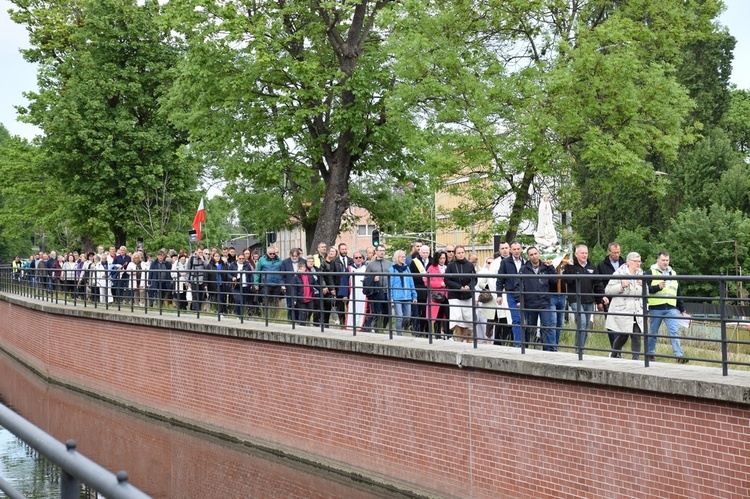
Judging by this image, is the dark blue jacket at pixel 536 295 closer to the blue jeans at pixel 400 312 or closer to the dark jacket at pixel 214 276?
the blue jeans at pixel 400 312

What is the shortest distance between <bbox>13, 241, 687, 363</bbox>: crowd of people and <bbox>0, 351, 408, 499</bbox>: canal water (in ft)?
7.09

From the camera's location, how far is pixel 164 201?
39.4 metres

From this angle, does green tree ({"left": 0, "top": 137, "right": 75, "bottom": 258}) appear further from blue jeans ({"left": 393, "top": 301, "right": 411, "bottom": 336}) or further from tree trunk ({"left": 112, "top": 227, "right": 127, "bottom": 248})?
blue jeans ({"left": 393, "top": 301, "right": 411, "bottom": 336})

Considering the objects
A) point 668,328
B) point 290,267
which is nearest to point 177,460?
point 290,267

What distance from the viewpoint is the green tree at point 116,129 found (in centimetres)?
3878

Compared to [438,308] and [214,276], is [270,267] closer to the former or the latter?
→ [214,276]

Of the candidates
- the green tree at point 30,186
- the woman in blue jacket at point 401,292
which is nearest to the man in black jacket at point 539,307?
the woman in blue jacket at point 401,292

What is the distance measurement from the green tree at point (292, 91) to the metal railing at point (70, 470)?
22.1 m

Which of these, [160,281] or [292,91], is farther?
[292,91]

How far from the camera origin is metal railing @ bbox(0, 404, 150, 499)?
256cm

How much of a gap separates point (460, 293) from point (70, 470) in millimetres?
10269

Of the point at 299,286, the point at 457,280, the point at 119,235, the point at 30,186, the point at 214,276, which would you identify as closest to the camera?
the point at 457,280

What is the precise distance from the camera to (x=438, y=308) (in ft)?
46.6

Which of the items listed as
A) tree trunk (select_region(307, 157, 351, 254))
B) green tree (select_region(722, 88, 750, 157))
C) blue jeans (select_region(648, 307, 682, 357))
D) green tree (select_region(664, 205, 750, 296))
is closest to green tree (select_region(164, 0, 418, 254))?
tree trunk (select_region(307, 157, 351, 254))
